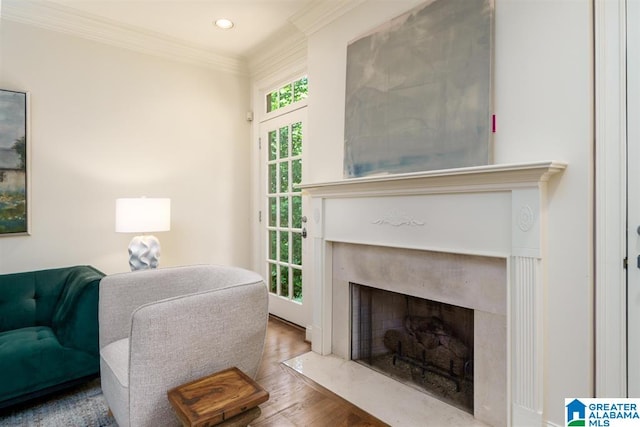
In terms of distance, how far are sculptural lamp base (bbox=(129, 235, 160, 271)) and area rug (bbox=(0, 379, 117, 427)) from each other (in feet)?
3.14

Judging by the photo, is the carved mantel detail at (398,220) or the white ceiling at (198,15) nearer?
the carved mantel detail at (398,220)

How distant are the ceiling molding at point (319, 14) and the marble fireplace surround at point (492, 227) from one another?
1302 millimetres

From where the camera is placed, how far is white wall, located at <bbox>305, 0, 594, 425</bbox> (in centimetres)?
141

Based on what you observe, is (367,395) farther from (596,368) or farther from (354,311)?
(596,368)

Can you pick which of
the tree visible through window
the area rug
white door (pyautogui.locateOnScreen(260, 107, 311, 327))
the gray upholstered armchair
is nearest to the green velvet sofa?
the area rug

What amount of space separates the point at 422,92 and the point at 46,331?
2.76m

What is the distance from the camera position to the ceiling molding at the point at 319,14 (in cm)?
245

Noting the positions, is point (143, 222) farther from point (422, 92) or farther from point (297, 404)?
point (422, 92)

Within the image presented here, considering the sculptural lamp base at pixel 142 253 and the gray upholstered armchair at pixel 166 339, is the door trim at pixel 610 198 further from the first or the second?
the sculptural lamp base at pixel 142 253

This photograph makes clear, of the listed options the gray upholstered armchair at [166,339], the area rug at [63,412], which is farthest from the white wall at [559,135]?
the area rug at [63,412]

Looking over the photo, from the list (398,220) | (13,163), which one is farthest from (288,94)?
(13,163)

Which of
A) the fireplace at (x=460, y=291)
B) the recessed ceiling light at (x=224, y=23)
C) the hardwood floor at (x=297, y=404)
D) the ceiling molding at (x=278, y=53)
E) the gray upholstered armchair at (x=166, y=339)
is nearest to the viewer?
the gray upholstered armchair at (x=166, y=339)

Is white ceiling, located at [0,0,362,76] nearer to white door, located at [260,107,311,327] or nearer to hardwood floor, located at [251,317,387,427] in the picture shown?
white door, located at [260,107,311,327]

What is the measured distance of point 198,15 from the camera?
2.77m
